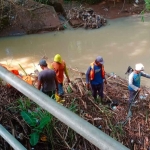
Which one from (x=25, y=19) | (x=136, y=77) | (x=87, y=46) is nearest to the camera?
(x=136, y=77)

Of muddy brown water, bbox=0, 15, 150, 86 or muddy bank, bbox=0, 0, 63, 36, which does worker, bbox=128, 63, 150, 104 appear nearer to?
muddy brown water, bbox=0, 15, 150, 86

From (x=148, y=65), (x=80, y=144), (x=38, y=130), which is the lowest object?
(x=148, y=65)

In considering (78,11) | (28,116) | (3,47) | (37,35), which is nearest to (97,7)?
(78,11)

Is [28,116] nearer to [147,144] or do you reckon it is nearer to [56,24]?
[147,144]

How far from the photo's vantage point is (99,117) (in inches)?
180

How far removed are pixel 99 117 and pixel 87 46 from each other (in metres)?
7.10

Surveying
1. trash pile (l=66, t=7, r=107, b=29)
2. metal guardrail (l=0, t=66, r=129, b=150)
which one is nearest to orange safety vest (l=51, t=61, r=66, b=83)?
metal guardrail (l=0, t=66, r=129, b=150)

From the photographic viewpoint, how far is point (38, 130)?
2498 millimetres

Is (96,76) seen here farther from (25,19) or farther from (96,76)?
(25,19)

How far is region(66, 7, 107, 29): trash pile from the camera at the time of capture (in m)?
13.3

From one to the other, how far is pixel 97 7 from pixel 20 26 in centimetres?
499

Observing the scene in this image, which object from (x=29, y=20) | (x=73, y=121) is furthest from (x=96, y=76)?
(x=29, y=20)

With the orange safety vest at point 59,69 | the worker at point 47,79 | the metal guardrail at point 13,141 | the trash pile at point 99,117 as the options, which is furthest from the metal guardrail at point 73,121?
the orange safety vest at point 59,69

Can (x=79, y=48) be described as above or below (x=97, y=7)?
below
